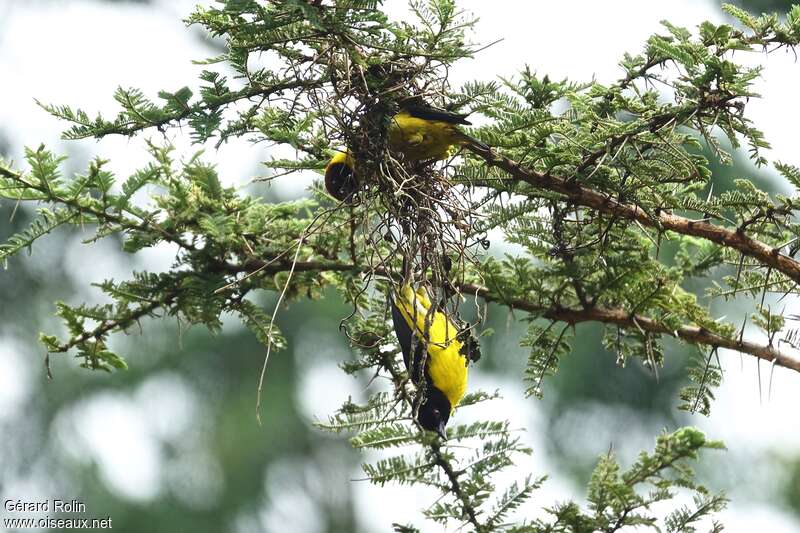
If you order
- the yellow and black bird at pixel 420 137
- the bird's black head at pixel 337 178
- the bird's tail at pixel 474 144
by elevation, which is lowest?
the bird's tail at pixel 474 144

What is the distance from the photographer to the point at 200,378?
12438 mm

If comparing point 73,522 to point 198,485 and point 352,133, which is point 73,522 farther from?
point 352,133

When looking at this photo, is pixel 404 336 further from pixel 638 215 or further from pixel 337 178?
pixel 638 215

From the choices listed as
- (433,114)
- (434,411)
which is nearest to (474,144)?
(433,114)

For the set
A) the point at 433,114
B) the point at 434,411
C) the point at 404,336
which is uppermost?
the point at 433,114

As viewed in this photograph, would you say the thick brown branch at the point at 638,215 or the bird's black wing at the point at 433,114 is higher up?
the bird's black wing at the point at 433,114

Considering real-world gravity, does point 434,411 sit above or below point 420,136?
below

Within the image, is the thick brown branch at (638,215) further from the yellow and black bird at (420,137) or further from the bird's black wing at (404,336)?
the bird's black wing at (404,336)

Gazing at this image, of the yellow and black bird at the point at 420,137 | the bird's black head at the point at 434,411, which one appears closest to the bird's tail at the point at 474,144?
the yellow and black bird at the point at 420,137

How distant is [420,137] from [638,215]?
26.9 inches

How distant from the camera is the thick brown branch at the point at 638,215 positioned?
9.93 feet

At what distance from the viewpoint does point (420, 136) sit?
3.06 metres

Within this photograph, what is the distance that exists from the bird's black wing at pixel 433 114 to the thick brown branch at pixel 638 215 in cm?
11

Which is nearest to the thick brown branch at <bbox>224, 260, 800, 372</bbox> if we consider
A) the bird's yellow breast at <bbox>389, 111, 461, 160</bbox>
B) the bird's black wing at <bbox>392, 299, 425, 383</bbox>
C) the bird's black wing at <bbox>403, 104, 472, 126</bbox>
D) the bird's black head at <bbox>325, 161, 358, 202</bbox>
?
the bird's black wing at <bbox>392, 299, 425, 383</bbox>
